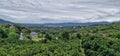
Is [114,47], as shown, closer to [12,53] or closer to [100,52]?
[100,52]

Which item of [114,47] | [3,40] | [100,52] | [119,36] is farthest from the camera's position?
[119,36]

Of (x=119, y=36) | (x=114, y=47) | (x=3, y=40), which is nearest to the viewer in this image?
(x=114, y=47)

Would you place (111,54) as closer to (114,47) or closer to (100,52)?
(100,52)

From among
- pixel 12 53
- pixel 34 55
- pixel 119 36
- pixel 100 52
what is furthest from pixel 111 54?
pixel 119 36

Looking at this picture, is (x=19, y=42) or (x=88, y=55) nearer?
(x=88, y=55)

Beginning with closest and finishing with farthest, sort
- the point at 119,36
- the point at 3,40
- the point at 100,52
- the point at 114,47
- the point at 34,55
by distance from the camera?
the point at 34,55, the point at 100,52, the point at 114,47, the point at 3,40, the point at 119,36

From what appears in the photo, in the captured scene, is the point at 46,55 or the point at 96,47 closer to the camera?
the point at 46,55

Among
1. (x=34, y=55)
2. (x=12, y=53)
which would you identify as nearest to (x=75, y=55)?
(x=34, y=55)

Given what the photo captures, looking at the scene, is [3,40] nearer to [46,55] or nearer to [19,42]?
[19,42]

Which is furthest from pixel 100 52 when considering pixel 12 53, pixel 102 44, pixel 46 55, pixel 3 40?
pixel 3 40
